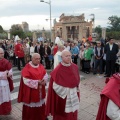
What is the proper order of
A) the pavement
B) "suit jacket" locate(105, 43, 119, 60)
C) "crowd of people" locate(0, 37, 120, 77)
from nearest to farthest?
the pavement < "suit jacket" locate(105, 43, 119, 60) < "crowd of people" locate(0, 37, 120, 77)

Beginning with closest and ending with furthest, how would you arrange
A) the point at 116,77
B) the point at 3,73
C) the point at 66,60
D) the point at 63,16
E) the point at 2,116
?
1. the point at 116,77
2. the point at 66,60
3. the point at 3,73
4. the point at 2,116
5. the point at 63,16

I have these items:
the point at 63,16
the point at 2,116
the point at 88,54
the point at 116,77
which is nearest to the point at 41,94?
the point at 2,116

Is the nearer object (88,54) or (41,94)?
(41,94)

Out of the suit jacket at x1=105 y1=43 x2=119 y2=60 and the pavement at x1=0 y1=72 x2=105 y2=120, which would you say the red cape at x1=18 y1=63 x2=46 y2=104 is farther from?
the suit jacket at x1=105 y1=43 x2=119 y2=60

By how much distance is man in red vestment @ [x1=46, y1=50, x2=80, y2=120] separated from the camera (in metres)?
3.76

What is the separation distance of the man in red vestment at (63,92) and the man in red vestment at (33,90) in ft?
1.73

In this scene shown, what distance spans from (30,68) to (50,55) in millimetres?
7942

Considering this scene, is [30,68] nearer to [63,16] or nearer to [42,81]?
[42,81]

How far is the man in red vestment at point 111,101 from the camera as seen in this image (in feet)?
8.11

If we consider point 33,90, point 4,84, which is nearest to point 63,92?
point 33,90

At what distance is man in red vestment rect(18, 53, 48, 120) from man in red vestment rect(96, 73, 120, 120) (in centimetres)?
201

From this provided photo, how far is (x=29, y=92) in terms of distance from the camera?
4230 mm

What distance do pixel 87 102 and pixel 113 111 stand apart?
11.6ft

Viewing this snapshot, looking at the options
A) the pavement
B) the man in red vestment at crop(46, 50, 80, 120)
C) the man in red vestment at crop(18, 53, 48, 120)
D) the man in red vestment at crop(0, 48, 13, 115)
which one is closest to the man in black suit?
the pavement
